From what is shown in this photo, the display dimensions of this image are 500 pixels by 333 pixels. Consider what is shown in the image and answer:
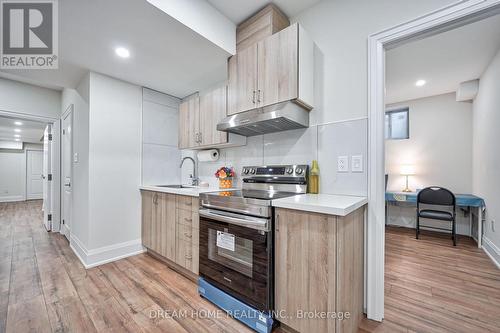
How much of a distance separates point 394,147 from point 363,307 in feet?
12.6

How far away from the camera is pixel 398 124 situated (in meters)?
4.46

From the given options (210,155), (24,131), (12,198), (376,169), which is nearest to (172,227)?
(210,155)

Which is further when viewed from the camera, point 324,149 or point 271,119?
point 324,149

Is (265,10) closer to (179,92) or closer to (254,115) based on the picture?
(254,115)

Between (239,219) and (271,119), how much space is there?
83cm

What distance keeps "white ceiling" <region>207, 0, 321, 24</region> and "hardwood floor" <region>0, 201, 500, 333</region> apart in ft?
8.67

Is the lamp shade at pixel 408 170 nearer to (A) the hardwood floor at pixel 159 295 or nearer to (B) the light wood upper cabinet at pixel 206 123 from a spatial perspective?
(A) the hardwood floor at pixel 159 295

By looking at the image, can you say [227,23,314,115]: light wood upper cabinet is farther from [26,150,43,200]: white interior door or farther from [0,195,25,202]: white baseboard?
[0,195,25,202]: white baseboard

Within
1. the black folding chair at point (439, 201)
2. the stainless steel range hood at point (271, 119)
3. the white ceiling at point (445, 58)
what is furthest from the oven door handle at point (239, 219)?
the black folding chair at point (439, 201)

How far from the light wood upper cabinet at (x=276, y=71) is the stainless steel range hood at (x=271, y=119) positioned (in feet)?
0.19

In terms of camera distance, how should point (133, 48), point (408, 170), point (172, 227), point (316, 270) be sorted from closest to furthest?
point (316, 270) → point (133, 48) → point (172, 227) → point (408, 170)

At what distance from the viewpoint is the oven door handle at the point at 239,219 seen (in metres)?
1.39

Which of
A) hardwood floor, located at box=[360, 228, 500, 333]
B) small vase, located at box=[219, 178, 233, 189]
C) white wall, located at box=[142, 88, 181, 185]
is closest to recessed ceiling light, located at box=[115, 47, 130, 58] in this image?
white wall, located at box=[142, 88, 181, 185]

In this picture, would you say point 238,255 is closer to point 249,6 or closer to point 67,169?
point 249,6
